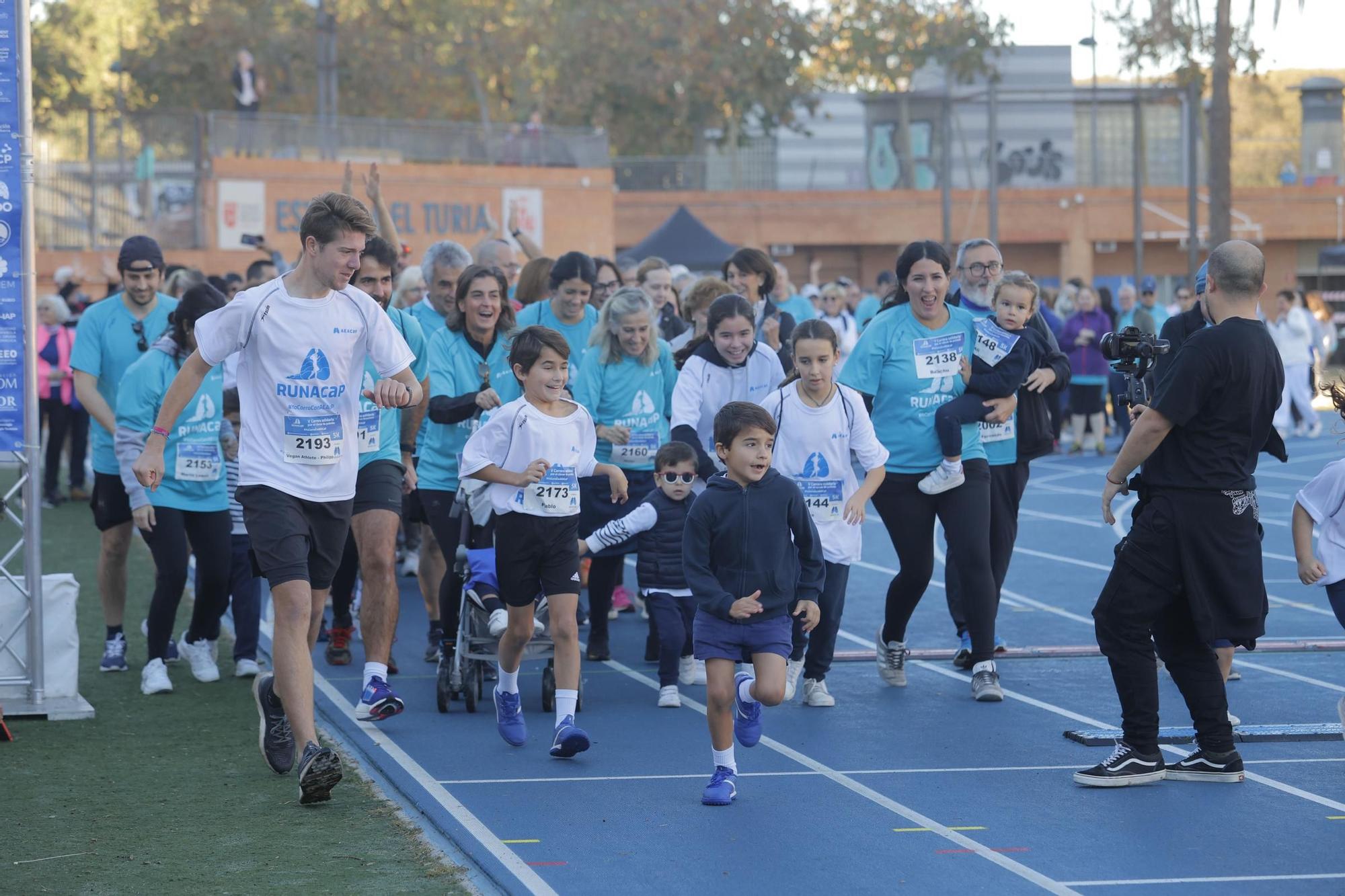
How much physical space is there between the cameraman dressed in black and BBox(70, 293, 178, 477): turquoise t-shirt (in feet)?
17.5

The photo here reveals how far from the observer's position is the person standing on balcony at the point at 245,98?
1384 inches

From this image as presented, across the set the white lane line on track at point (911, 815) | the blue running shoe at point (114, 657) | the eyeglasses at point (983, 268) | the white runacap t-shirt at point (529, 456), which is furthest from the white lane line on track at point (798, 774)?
the blue running shoe at point (114, 657)

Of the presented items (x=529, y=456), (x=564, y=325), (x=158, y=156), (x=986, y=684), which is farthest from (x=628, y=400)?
(x=158, y=156)

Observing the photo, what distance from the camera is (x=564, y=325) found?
9.89 m

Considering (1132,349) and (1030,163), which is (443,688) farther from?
(1030,163)

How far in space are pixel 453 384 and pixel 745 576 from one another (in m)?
2.87

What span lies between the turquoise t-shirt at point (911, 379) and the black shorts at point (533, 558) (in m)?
1.88

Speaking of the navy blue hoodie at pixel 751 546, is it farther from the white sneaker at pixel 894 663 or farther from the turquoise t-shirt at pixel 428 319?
the turquoise t-shirt at pixel 428 319

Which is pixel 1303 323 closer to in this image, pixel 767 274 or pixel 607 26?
pixel 767 274

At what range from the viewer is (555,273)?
975cm

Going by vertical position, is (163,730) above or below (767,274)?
below

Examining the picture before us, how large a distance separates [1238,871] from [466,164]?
116 feet

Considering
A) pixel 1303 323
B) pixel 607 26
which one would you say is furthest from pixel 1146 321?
pixel 607 26

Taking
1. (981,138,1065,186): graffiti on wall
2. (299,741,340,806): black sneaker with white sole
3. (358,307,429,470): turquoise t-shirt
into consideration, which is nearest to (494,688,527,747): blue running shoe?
(299,741,340,806): black sneaker with white sole
